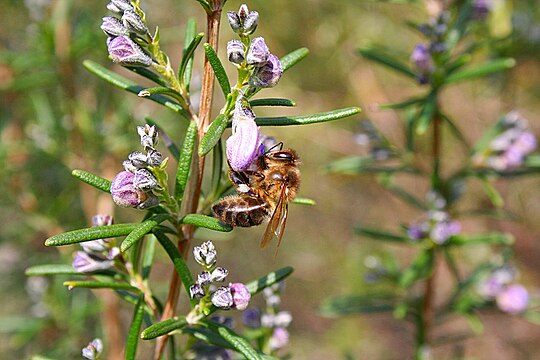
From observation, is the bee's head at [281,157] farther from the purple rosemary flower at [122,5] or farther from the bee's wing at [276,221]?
the purple rosemary flower at [122,5]

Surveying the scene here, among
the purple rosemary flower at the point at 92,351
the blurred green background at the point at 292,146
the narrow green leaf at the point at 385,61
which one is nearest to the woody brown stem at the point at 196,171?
the purple rosemary flower at the point at 92,351

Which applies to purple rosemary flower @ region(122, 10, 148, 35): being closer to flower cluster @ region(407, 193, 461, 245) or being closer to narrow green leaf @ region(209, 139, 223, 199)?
narrow green leaf @ region(209, 139, 223, 199)

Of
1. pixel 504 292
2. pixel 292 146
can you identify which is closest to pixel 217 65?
pixel 504 292

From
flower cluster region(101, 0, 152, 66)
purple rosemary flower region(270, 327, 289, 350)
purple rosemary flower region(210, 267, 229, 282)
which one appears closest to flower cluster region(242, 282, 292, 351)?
purple rosemary flower region(270, 327, 289, 350)

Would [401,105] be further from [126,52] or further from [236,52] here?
[126,52]

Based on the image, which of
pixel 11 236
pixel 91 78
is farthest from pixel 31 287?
pixel 91 78

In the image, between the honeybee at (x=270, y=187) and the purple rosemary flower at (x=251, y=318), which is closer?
the honeybee at (x=270, y=187)
